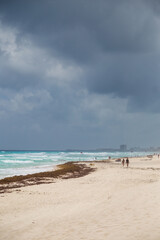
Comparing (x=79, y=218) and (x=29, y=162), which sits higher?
(x=79, y=218)

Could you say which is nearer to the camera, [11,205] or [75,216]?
[75,216]

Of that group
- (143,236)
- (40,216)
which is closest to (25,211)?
(40,216)

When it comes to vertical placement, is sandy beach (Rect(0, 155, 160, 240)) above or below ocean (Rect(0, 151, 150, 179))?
above

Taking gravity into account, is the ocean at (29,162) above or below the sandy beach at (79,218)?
below

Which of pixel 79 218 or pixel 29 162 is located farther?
pixel 29 162

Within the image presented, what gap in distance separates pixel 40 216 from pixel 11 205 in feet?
11.0

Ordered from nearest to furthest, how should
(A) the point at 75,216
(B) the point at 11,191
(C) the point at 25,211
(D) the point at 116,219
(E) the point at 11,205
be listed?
(D) the point at 116,219, (A) the point at 75,216, (C) the point at 25,211, (E) the point at 11,205, (B) the point at 11,191

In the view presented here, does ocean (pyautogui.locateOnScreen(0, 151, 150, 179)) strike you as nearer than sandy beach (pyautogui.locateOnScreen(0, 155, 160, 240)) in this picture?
No

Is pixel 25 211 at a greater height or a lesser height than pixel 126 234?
lesser

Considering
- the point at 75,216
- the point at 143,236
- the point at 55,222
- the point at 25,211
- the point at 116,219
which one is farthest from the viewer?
the point at 25,211

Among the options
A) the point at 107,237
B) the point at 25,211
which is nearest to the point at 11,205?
the point at 25,211

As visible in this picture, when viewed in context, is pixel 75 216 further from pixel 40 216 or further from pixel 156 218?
pixel 156 218

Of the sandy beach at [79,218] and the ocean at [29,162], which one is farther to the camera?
the ocean at [29,162]

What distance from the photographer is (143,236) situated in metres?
6.32
